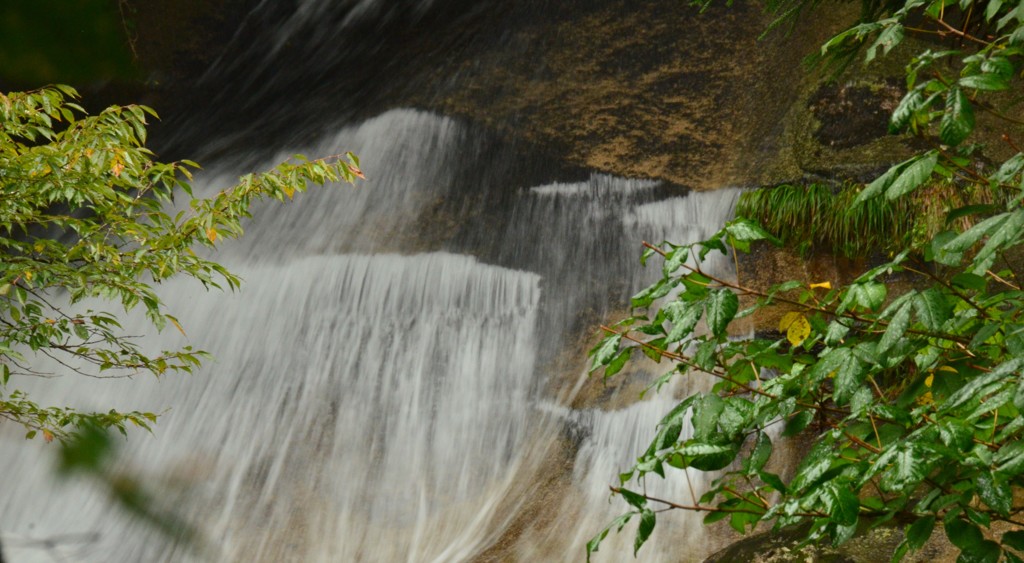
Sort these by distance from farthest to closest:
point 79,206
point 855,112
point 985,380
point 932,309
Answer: point 855,112 → point 79,206 → point 932,309 → point 985,380

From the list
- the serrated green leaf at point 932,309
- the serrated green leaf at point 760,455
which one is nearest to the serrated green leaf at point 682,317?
the serrated green leaf at point 760,455

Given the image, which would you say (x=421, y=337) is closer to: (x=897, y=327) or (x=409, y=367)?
(x=409, y=367)

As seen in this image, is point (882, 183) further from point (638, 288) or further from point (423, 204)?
point (423, 204)

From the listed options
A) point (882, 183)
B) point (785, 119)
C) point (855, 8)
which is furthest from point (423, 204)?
point (882, 183)

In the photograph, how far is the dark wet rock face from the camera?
6.66m

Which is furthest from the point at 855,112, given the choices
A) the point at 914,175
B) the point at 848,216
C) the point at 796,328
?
the point at 914,175

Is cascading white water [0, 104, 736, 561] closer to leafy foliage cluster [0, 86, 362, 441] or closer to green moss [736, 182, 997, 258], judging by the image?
green moss [736, 182, 997, 258]

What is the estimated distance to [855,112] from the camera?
22.1ft

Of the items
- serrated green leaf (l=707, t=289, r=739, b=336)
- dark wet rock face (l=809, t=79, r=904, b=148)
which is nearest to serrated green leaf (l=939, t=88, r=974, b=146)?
serrated green leaf (l=707, t=289, r=739, b=336)

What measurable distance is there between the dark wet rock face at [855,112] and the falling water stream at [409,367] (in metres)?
0.93

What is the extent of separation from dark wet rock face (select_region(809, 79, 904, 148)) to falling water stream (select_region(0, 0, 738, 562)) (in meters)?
0.93

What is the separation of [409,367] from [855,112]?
12.5ft

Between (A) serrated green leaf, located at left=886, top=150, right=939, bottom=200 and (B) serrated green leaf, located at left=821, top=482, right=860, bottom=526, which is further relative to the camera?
(A) serrated green leaf, located at left=886, top=150, right=939, bottom=200

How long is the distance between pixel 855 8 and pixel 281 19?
6.31 meters
